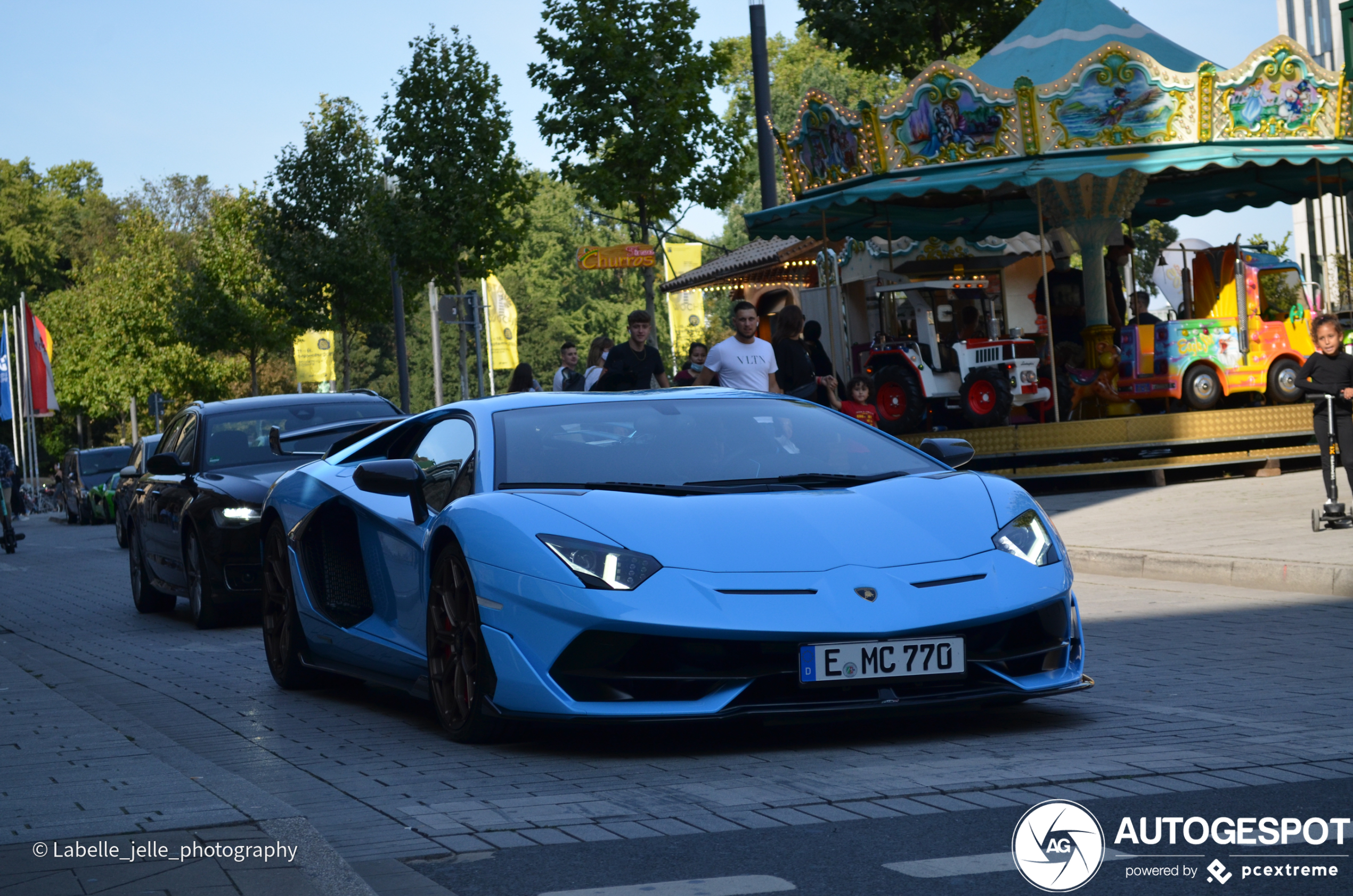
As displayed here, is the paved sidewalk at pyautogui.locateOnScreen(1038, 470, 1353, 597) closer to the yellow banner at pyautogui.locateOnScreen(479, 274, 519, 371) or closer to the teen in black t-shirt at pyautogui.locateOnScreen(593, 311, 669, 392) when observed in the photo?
the teen in black t-shirt at pyautogui.locateOnScreen(593, 311, 669, 392)

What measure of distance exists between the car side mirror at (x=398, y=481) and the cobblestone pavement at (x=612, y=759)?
0.85m

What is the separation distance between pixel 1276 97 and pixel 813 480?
1608cm

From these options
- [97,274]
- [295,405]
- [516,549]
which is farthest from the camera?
[97,274]

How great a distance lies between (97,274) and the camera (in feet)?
236

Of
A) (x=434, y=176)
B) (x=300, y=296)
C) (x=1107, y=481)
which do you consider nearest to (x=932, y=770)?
(x=1107, y=481)

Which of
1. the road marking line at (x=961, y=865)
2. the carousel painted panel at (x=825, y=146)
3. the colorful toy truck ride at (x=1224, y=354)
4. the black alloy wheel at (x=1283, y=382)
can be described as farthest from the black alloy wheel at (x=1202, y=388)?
the road marking line at (x=961, y=865)

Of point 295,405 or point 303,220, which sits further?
point 303,220

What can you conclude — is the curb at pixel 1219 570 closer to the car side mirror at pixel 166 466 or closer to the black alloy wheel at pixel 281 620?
the black alloy wheel at pixel 281 620

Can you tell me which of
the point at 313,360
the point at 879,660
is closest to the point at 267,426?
the point at 879,660

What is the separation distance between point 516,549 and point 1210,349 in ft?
55.7

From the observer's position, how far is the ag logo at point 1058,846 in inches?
150

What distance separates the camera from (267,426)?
1215 centimetres

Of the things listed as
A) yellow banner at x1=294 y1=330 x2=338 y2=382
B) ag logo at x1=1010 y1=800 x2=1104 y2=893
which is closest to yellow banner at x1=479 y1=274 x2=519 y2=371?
yellow banner at x1=294 y1=330 x2=338 y2=382

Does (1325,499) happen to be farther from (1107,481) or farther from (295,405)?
(295,405)
